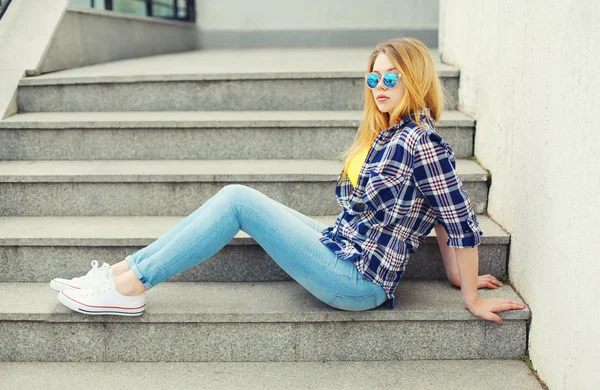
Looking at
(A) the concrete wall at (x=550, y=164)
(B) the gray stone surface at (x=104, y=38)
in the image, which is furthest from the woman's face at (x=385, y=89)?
(B) the gray stone surface at (x=104, y=38)

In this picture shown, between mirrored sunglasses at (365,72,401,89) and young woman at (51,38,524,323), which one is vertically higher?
mirrored sunglasses at (365,72,401,89)

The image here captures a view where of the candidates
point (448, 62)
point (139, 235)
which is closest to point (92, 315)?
point (139, 235)

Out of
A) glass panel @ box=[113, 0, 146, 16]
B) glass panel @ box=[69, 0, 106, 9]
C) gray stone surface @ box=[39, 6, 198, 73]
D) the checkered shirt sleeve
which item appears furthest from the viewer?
glass panel @ box=[113, 0, 146, 16]

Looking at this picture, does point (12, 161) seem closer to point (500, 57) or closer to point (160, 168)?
point (160, 168)

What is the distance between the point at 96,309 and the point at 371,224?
1.02m

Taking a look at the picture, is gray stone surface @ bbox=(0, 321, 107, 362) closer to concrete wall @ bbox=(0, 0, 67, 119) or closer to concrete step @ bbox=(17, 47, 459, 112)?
concrete wall @ bbox=(0, 0, 67, 119)

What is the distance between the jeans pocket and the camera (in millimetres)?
2330

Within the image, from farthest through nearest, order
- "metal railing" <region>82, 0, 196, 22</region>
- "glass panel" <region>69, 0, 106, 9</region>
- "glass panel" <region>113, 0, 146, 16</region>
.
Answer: "glass panel" <region>113, 0, 146, 16</region>
"metal railing" <region>82, 0, 196, 22</region>
"glass panel" <region>69, 0, 106, 9</region>

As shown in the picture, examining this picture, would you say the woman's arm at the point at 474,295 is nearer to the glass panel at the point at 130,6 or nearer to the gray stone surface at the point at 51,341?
the gray stone surface at the point at 51,341

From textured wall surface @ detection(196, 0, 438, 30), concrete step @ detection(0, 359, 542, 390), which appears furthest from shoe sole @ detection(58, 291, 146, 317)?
textured wall surface @ detection(196, 0, 438, 30)

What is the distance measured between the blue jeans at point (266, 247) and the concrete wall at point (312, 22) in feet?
16.2

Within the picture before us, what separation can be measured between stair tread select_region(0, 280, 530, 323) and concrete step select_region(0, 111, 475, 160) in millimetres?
859

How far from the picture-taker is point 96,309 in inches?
93.5

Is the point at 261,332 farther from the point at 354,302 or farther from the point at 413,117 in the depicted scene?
the point at 413,117
